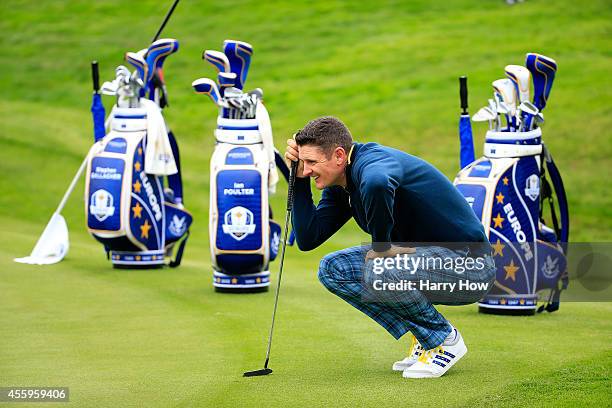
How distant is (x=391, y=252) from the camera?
17.7ft

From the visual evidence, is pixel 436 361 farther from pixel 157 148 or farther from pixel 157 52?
pixel 157 52

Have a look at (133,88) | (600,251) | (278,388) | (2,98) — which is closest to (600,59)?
(600,251)

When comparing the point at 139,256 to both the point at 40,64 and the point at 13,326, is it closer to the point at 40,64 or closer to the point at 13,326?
the point at 13,326

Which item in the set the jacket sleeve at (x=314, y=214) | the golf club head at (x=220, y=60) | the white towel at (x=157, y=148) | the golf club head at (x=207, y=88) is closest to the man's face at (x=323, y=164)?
the jacket sleeve at (x=314, y=214)

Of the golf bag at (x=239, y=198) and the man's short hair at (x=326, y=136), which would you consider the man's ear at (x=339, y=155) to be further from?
the golf bag at (x=239, y=198)

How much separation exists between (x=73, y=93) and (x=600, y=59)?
8.39 metres

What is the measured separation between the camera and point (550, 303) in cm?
816

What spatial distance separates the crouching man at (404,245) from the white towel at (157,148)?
13.4 feet

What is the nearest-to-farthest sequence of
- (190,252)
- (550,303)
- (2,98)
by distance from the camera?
(550,303) → (190,252) → (2,98)

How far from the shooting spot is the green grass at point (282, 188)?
18.8 feet

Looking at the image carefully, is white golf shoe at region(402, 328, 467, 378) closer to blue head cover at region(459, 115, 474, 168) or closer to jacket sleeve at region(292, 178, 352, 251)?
jacket sleeve at region(292, 178, 352, 251)

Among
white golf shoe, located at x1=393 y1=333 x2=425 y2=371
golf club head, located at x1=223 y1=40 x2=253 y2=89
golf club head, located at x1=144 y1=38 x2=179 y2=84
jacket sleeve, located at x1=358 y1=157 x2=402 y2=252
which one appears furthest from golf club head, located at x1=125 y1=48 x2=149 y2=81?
jacket sleeve, located at x1=358 y1=157 x2=402 y2=252

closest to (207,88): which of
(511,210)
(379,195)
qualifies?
(511,210)

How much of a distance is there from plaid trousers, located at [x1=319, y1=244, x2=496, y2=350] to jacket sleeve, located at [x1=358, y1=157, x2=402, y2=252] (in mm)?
247
